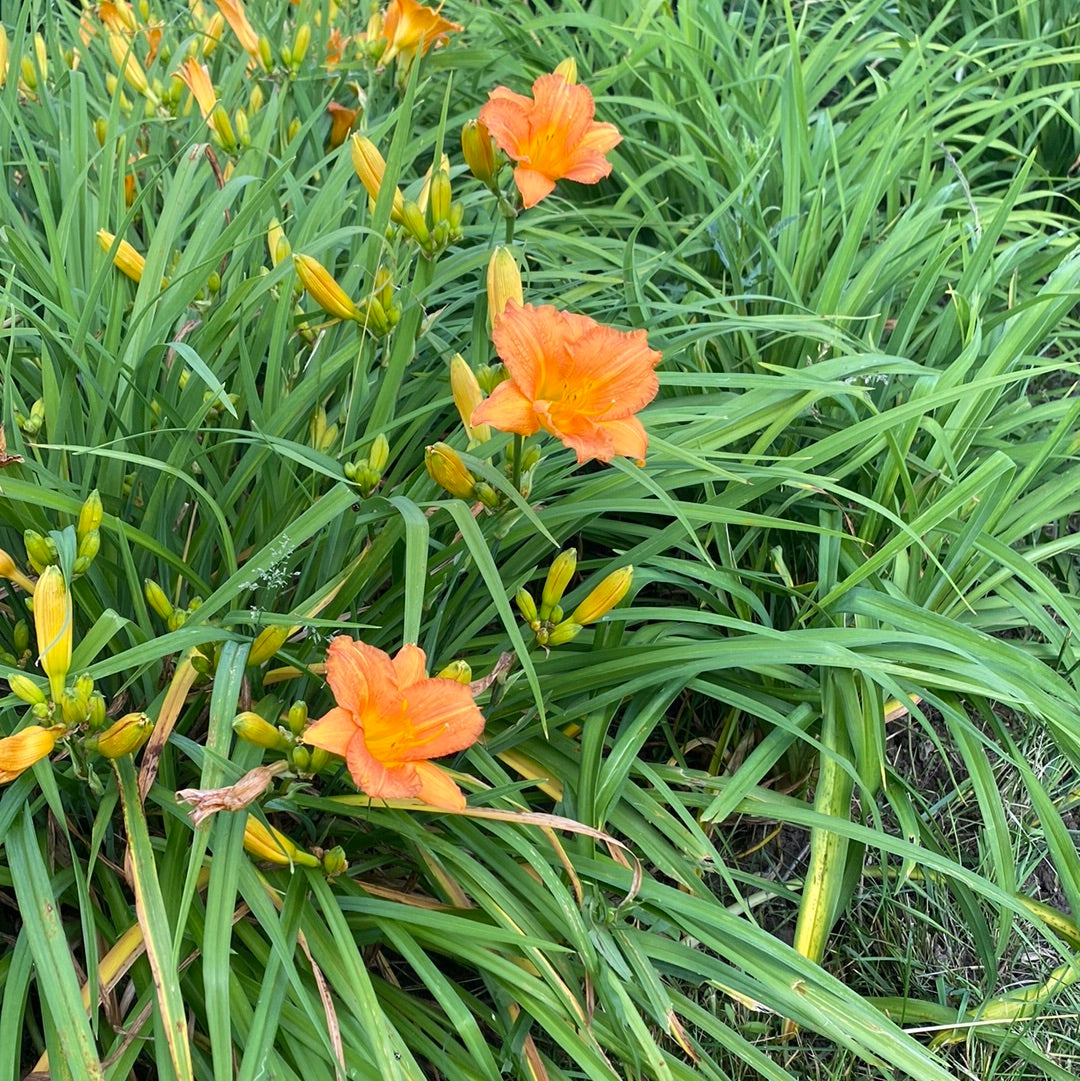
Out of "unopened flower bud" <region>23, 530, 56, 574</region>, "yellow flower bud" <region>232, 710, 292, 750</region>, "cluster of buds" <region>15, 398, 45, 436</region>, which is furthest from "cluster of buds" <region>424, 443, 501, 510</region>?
"cluster of buds" <region>15, 398, 45, 436</region>

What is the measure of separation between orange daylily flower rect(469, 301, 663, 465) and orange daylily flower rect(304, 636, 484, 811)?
0.25 meters

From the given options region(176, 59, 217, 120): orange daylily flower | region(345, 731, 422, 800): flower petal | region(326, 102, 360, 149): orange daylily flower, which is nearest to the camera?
region(345, 731, 422, 800): flower petal

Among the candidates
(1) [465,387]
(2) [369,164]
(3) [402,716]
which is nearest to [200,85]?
(2) [369,164]

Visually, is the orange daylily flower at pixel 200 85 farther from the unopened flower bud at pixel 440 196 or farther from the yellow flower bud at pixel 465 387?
the yellow flower bud at pixel 465 387

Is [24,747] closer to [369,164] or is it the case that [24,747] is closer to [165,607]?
[165,607]

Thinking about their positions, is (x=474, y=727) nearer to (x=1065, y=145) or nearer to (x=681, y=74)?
(x=681, y=74)

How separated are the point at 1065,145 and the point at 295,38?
1.71 metres

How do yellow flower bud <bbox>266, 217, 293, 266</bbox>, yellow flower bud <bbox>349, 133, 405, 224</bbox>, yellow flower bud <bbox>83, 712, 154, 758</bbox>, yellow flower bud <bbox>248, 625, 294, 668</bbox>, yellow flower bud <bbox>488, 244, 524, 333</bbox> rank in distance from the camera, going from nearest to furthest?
yellow flower bud <bbox>83, 712, 154, 758</bbox>
yellow flower bud <bbox>248, 625, 294, 668</bbox>
yellow flower bud <bbox>488, 244, 524, 333</bbox>
yellow flower bud <bbox>349, 133, 405, 224</bbox>
yellow flower bud <bbox>266, 217, 293, 266</bbox>

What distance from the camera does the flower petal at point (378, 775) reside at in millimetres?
958

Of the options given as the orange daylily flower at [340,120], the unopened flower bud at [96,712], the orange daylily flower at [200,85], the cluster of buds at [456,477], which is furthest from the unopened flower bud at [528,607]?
the orange daylily flower at [340,120]

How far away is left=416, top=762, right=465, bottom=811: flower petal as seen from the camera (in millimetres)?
998

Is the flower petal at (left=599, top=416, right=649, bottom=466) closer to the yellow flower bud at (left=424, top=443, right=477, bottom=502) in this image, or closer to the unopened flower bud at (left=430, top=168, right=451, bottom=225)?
the yellow flower bud at (left=424, top=443, right=477, bottom=502)

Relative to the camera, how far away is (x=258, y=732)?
3.54ft

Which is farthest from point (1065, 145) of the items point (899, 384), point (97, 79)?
point (97, 79)
